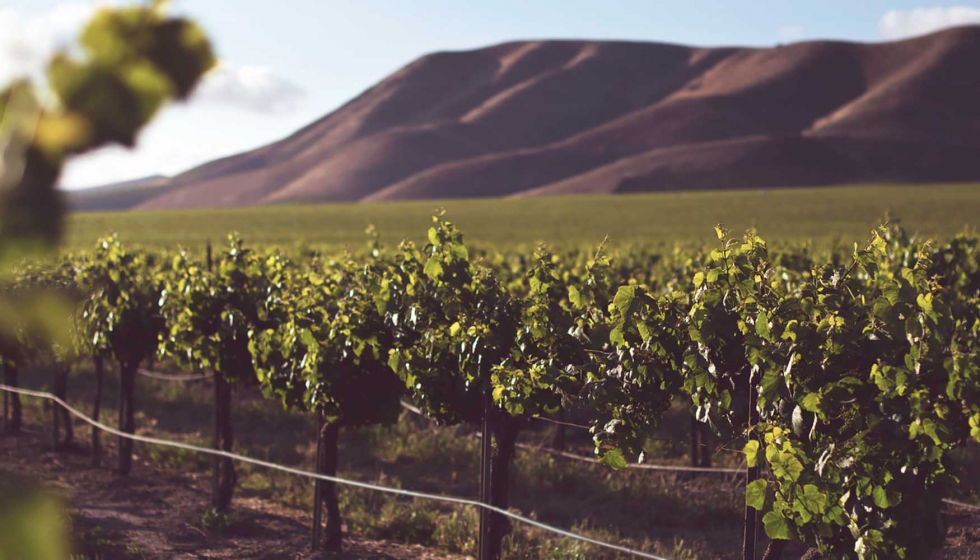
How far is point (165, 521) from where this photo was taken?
28.8 feet

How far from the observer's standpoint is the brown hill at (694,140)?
395 feet

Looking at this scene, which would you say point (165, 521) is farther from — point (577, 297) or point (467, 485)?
point (577, 297)

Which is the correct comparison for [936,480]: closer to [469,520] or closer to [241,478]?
[469,520]

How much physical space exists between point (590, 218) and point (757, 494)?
64.1 metres

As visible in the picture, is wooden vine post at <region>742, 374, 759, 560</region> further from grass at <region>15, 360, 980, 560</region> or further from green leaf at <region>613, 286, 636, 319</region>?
grass at <region>15, 360, 980, 560</region>

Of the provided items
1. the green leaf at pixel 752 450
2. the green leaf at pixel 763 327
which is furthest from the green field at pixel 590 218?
the green leaf at pixel 752 450

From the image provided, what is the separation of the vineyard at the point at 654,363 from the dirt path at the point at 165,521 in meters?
0.41

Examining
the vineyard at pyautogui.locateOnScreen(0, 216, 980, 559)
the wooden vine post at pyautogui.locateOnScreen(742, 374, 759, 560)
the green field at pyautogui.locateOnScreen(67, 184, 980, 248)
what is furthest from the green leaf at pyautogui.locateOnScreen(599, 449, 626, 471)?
the green field at pyautogui.locateOnScreen(67, 184, 980, 248)

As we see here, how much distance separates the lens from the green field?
54.5 m

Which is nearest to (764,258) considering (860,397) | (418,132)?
(860,397)

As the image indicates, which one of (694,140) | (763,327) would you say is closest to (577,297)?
(763,327)

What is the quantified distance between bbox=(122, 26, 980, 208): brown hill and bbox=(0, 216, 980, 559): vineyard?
355 feet

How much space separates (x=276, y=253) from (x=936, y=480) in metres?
6.77

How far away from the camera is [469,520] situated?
8.35 m
